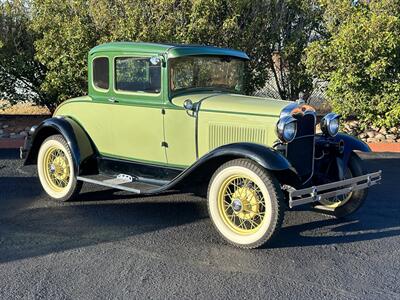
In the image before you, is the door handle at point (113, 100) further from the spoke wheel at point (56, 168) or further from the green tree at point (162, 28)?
the green tree at point (162, 28)

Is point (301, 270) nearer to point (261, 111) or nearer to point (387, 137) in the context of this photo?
point (261, 111)

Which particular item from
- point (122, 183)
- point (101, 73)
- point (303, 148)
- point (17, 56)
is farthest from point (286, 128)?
point (17, 56)

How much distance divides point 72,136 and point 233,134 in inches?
78.8

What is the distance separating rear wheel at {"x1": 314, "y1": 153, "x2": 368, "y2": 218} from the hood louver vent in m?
1.07

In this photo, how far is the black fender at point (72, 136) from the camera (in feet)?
18.5

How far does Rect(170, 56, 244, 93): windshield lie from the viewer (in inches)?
205

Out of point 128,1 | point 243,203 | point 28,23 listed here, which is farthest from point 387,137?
point 28,23

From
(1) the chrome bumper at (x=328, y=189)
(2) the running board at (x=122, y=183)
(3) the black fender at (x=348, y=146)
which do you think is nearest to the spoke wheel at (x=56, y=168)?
(2) the running board at (x=122, y=183)

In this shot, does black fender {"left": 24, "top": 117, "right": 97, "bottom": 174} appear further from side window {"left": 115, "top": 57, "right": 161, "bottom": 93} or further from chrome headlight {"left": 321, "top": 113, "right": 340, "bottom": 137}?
chrome headlight {"left": 321, "top": 113, "right": 340, "bottom": 137}

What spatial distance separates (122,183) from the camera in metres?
5.34

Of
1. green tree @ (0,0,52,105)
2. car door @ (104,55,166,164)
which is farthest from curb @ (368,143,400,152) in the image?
green tree @ (0,0,52,105)

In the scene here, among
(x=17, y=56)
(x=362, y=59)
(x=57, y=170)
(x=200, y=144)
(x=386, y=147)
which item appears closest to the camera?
(x=200, y=144)

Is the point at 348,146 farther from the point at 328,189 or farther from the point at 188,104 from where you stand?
the point at 188,104

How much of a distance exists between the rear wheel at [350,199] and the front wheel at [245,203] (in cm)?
119
